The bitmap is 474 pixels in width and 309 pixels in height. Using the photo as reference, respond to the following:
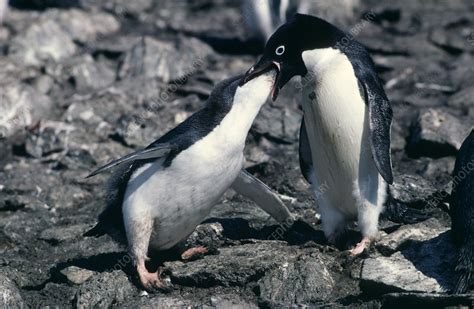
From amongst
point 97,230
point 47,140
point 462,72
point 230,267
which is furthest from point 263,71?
point 462,72

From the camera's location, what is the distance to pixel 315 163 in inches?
221

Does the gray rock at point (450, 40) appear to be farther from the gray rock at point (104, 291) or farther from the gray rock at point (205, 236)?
the gray rock at point (104, 291)

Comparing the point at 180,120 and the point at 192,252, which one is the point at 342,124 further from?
the point at 180,120

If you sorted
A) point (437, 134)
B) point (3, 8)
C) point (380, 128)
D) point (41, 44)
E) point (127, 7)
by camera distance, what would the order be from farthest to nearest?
1. point (127, 7)
2. point (3, 8)
3. point (41, 44)
4. point (437, 134)
5. point (380, 128)

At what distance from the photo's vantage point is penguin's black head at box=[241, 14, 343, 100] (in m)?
5.28

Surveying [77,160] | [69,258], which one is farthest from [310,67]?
[77,160]

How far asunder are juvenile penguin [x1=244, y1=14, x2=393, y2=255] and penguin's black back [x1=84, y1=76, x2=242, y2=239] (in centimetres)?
31

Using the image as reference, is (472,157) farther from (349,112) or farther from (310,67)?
(310,67)

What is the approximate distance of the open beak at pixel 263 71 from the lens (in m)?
5.11

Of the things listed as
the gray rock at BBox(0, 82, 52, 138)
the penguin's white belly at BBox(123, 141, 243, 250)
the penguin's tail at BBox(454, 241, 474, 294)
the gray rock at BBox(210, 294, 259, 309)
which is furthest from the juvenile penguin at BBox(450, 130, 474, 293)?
the gray rock at BBox(0, 82, 52, 138)

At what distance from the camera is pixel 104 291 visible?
5.10m

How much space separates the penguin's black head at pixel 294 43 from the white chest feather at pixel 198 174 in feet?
0.55

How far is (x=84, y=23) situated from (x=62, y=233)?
5027 mm

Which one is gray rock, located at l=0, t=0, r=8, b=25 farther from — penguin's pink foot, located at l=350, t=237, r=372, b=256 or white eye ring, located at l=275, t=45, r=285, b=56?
penguin's pink foot, located at l=350, t=237, r=372, b=256
